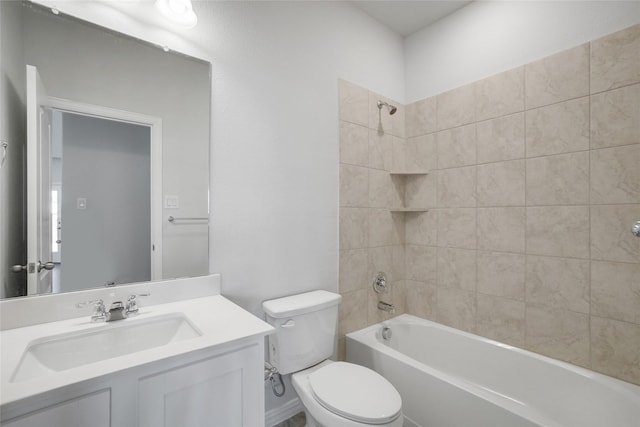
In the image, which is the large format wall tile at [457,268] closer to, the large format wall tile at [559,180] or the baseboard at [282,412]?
the large format wall tile at [559,180]

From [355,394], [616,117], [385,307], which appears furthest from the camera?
[385,307]

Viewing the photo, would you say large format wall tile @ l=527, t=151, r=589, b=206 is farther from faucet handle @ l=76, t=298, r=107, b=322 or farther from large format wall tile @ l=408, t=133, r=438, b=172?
faucet handle @ l=76, t=298, r=107, b=322

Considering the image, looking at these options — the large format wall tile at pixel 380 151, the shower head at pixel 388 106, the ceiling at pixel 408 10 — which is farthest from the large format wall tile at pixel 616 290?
the ceiling at pixel 408 10

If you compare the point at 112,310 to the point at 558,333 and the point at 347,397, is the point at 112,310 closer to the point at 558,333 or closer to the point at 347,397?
the point at 347,397

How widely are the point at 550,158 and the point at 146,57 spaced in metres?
2.12

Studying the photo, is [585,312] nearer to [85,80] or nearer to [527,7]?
[527,7]

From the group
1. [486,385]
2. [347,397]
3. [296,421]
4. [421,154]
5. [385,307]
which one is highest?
[421,154]

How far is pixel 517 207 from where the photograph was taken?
1758mm

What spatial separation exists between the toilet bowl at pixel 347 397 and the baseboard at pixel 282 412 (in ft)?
0.97

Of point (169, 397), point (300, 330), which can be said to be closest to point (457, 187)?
point (300, 330)

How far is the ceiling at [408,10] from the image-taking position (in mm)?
2000

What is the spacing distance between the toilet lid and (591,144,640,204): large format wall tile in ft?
4.64

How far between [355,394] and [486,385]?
3.35 ft

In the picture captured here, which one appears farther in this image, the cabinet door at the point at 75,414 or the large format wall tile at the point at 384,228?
the large format wall tile at the point at 384,228
